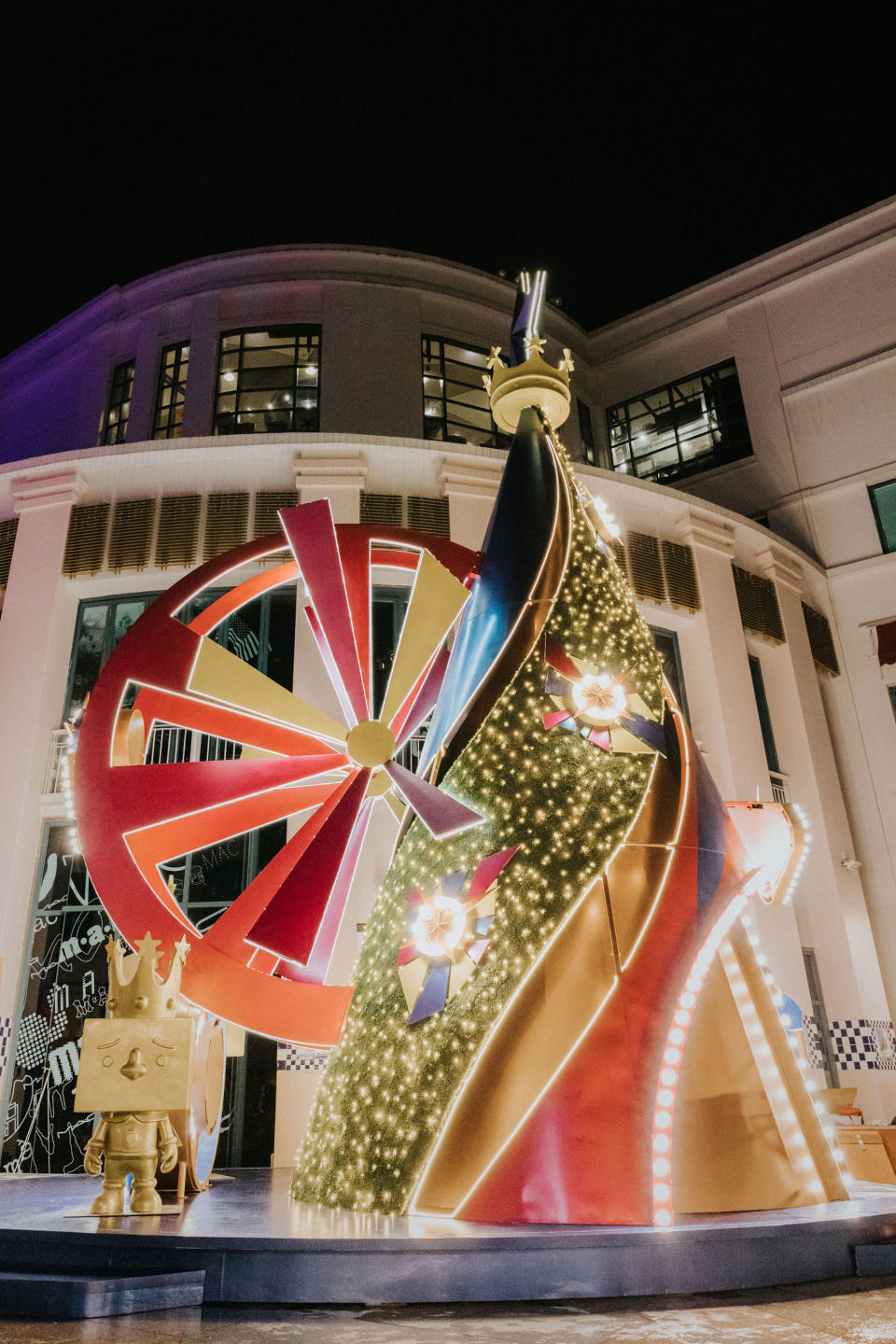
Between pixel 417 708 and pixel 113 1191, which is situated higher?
pixel 417 708

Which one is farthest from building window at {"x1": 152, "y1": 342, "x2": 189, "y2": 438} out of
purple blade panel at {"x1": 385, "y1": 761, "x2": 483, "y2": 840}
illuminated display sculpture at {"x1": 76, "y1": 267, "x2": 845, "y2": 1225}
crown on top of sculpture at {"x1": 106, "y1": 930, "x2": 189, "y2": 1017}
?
purple blade panel at {"x1": 385, "y1": 761, "x2": 483, "y2": 840}

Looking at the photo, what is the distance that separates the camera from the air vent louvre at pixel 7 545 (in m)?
12.8

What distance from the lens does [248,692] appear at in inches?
229

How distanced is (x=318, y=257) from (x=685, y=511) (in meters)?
8.42

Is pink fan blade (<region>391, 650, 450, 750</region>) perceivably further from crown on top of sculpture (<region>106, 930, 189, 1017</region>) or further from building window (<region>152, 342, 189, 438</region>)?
building window (<region>152, 342, 189, 438</region>)

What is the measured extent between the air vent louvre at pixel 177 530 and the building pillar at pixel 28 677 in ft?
4.51

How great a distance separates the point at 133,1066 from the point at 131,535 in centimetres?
961

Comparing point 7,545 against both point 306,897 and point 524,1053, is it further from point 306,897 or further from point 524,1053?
point 524,1053

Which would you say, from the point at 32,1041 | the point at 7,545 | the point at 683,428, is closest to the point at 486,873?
the point at 32,1041

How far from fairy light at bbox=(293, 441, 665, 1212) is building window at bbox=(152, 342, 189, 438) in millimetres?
12967

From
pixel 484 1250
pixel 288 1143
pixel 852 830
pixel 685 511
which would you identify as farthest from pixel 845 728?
pixel 484 1250

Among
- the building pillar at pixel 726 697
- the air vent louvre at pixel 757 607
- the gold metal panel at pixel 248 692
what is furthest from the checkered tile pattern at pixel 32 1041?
the air vent louvre at pixel 757 607

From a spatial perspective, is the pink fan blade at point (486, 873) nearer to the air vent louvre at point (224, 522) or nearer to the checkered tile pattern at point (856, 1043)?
the air vent louvre at point (224, 522)

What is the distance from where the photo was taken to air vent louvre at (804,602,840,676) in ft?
51.0
